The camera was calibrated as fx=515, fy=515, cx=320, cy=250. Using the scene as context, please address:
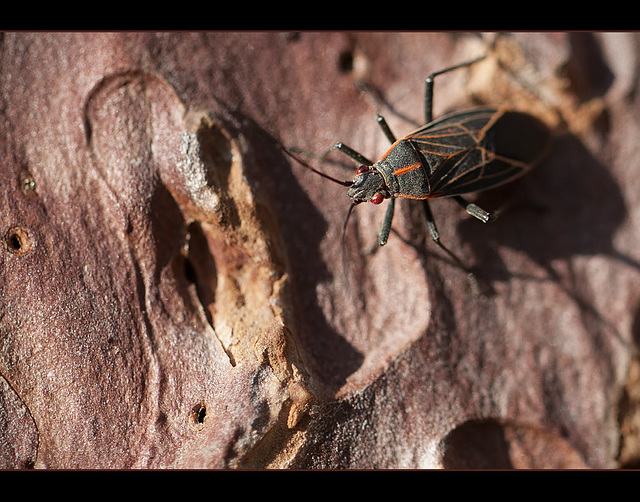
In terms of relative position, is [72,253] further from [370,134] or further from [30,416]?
[370,134]

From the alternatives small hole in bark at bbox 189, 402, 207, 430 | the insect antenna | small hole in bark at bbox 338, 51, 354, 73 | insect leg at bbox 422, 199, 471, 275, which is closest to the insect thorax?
insect leg at bbox 422, 199, 471, 275

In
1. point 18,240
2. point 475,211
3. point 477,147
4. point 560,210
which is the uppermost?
point 18,240

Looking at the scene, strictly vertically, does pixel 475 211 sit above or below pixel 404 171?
below

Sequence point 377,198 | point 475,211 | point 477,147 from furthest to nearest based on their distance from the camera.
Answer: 1. point 477,147
2. point 475,211
3. point 377,198

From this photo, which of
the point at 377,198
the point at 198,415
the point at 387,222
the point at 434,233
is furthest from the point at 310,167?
the point at 198,415

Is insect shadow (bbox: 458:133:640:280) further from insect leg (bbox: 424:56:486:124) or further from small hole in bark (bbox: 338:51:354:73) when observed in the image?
small hole in bark (bbox: 338:51:354:73)

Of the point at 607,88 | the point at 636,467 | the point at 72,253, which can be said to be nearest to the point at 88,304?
the point at 72,253

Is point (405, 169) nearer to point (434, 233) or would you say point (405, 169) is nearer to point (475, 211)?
point (434, 233)
